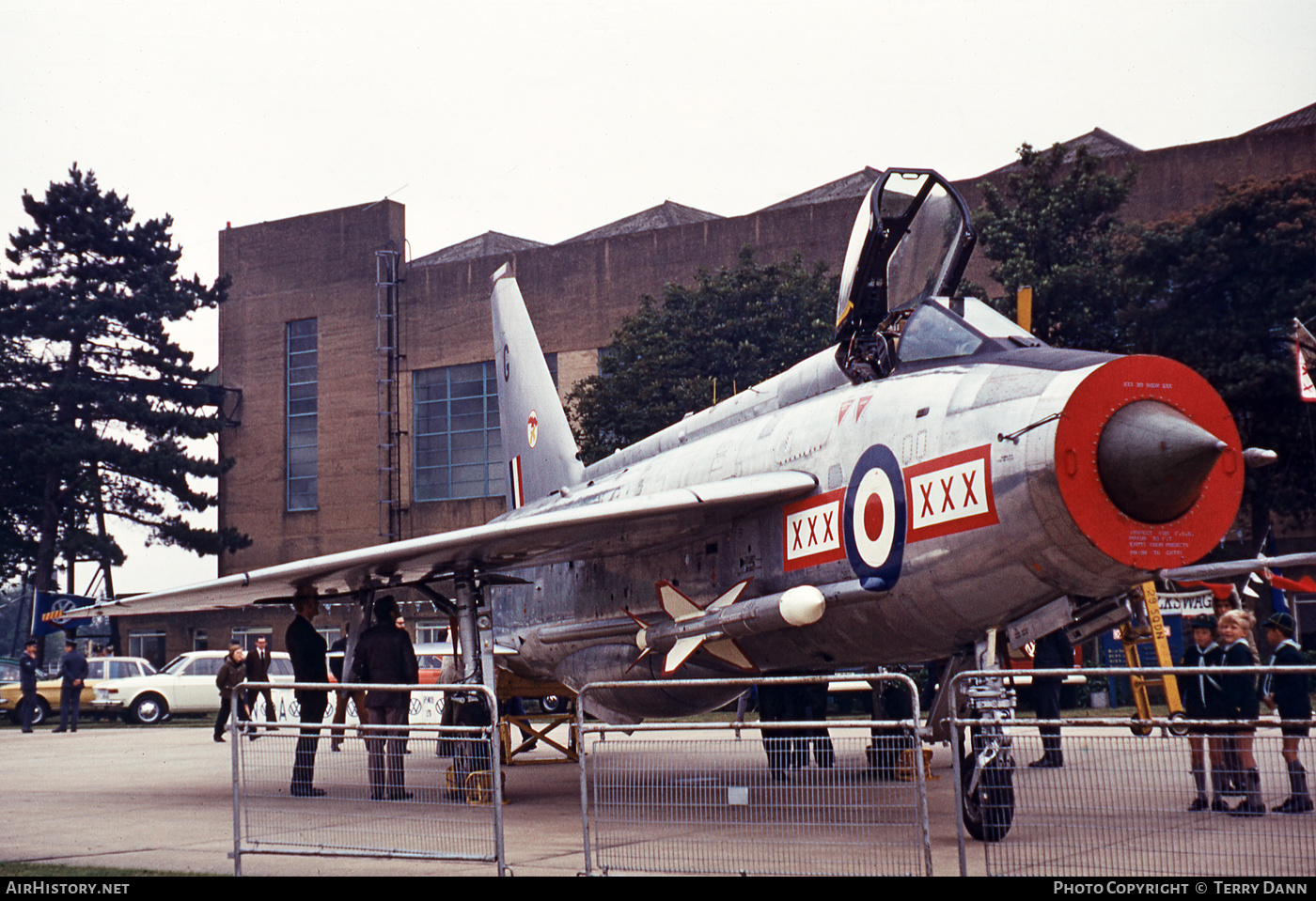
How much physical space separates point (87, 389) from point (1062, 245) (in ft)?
115

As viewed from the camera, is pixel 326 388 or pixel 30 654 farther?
pixel 326 388

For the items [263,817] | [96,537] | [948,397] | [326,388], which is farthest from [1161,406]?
[326,388]

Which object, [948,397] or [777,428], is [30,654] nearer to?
[777,428]

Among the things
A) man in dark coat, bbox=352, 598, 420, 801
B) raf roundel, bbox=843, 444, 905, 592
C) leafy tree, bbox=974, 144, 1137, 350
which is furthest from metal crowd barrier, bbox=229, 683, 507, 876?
leafy tree, bbox=974, 144, 1137, 350

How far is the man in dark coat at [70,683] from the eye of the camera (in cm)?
2669

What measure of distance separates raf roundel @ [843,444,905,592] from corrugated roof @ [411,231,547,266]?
5713cm

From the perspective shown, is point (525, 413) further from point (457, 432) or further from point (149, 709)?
point (457, 432)

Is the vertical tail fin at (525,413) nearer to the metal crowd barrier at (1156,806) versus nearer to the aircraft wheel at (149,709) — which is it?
the metal crowd barrier at (1156,806)

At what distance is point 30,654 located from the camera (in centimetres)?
2864

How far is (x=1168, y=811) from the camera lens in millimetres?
5535

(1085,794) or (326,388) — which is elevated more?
(326,388)

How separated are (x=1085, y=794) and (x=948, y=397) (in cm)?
282

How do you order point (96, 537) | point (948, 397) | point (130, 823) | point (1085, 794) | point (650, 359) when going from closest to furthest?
point (1085, 794) < point (948, 397) < point (130, 823) < point (650, 359) < point (96, 537)
